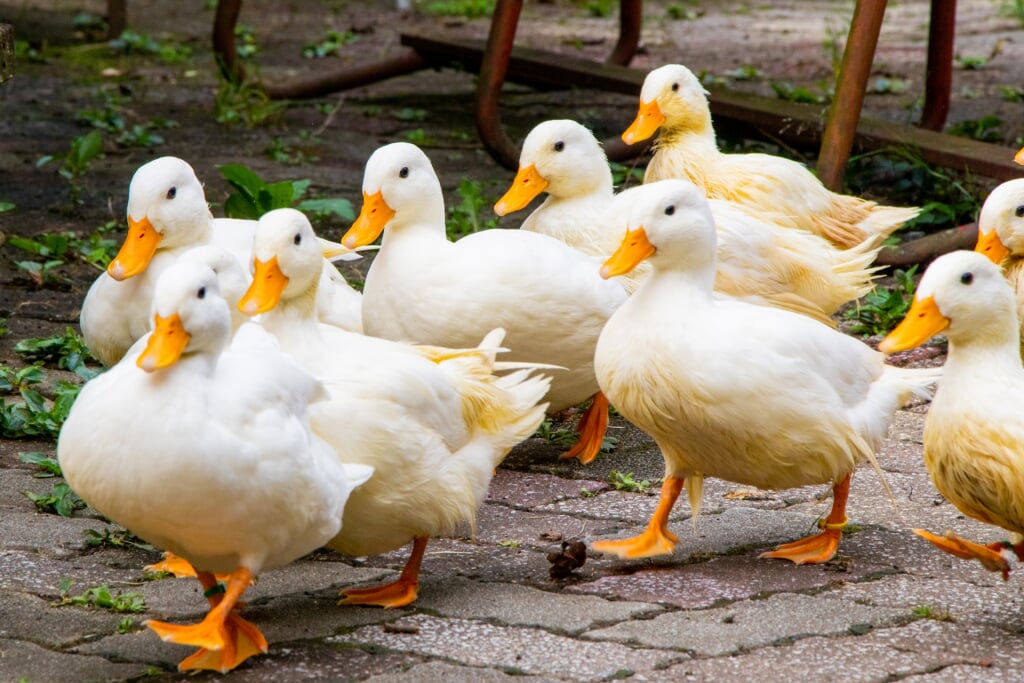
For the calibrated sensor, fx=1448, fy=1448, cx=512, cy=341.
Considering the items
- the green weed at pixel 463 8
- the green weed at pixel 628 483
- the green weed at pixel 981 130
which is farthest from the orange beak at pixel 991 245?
the green weed at pixel 463 8

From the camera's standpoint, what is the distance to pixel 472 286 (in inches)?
157

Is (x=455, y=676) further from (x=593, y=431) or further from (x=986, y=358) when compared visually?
(x=593, y=431)

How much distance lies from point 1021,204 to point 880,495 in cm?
87

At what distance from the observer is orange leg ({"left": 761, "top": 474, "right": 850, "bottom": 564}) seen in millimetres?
3449

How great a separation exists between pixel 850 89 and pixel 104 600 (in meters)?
3.51

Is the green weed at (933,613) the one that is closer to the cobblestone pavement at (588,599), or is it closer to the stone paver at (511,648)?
the cobblestone pavement at (588,599)

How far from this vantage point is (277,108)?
8094mm

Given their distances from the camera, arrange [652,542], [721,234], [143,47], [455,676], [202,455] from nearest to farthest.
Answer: [202,455] < [455,676] < [652,542] < [721,234] < [143,47]

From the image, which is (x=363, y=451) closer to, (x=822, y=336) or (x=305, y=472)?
(x=305, y=472)

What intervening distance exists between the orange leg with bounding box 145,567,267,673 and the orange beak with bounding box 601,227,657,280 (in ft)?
4.02

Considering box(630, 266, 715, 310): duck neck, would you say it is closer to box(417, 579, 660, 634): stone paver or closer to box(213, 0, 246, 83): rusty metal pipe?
box(417, 579, 660, 634): stone paver

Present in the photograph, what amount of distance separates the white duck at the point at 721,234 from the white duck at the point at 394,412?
102 cm

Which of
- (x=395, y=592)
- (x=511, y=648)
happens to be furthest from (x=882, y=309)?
(x=511, y=648)

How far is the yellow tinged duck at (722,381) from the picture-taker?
10.9 ft
